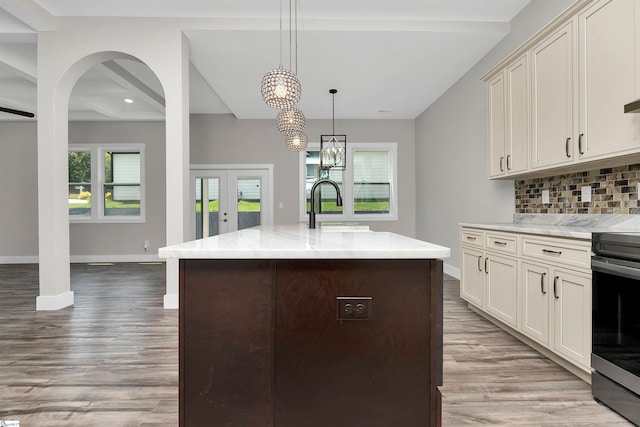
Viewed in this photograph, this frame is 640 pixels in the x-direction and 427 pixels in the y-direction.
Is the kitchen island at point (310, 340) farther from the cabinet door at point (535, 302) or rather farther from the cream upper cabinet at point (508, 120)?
the cream upper cabinet at point (508, 120)

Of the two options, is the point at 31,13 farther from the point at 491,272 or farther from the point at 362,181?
the point at 362,181

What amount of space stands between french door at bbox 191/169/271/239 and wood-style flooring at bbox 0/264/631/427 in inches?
141

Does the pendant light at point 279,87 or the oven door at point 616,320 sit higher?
the pendant light at point 279,87

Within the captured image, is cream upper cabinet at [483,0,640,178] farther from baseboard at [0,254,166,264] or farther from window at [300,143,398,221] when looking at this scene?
baseboard at [0,254,166,264]

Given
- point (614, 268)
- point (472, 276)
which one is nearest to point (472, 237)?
point (472, 276)

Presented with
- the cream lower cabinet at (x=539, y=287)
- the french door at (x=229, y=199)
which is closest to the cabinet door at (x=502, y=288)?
the cream lower cabinet at (x=539, y=287)

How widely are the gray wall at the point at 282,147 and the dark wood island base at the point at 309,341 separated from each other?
19.7 ft

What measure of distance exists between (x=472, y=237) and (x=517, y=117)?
3.71ft

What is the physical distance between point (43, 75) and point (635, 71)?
4861mm

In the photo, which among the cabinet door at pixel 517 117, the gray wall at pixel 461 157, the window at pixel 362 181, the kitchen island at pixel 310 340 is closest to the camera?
the kitchen island at pixel 310 340

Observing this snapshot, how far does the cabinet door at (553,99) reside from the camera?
246 cm

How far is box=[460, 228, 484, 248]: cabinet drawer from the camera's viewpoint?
3.32 metres

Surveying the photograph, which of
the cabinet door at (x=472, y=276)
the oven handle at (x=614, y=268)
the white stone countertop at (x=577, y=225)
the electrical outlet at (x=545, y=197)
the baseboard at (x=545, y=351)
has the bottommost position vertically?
the baseboard at (x=545, y=351)

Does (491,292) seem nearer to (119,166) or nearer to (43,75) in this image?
(43,75)
